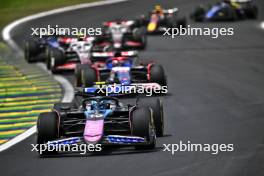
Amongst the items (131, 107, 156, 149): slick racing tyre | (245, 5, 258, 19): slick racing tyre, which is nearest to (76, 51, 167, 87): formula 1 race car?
(131, 107, 156, 149): slick racing tyre

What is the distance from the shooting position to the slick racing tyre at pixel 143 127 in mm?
15703

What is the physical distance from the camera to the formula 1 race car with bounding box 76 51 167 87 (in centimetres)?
2380

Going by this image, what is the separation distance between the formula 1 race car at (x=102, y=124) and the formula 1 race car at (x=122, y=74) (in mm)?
6009

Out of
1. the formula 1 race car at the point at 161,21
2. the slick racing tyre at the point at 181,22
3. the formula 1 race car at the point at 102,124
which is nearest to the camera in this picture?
the formula 1 race car at the point at 102,124

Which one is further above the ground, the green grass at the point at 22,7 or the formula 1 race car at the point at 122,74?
the green grass at the point at 22,7

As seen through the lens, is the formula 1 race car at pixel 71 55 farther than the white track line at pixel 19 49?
Yes

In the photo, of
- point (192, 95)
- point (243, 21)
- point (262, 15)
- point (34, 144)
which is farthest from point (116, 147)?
point (262, 15)

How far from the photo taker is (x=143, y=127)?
15.7 m

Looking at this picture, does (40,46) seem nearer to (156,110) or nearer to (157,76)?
(157,76)

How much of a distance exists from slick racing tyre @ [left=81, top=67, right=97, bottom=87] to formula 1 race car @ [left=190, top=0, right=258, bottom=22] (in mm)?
23441

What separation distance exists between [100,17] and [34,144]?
107 feet

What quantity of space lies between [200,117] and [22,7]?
32494 mm

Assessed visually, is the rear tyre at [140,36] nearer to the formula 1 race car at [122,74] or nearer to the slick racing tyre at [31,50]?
the slick racing tyre at [31,50]

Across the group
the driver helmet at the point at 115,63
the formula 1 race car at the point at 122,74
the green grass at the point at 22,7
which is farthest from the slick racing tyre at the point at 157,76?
the green grass at the point at 22,7
